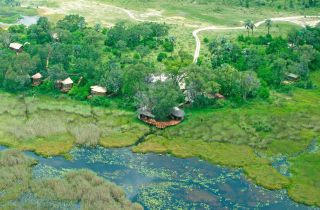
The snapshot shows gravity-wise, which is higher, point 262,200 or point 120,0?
point 120,0

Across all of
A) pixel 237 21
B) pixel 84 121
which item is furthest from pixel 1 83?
pixel 237 21

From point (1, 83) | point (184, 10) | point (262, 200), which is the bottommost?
point (262, 200)

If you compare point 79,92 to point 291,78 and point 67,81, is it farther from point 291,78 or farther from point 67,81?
point 291,78

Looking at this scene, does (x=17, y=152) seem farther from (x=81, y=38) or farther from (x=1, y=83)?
(x=81, y=38)

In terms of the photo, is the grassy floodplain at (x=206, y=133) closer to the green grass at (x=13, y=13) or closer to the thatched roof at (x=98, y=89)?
the thatched roof at (x=98, y=89)

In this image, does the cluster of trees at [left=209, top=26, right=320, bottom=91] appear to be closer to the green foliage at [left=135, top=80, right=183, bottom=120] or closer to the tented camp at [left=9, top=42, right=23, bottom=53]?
the green foliage at [left=135, top=80, right=183, bottom=120]

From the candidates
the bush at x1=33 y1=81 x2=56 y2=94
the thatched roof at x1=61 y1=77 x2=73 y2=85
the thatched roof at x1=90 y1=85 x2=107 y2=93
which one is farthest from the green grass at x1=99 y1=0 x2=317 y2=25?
the bush at x1=33 y1=81 x2=56 y2=94

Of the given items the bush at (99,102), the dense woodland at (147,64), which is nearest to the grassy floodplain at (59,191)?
the dense woodland at (147,64)
